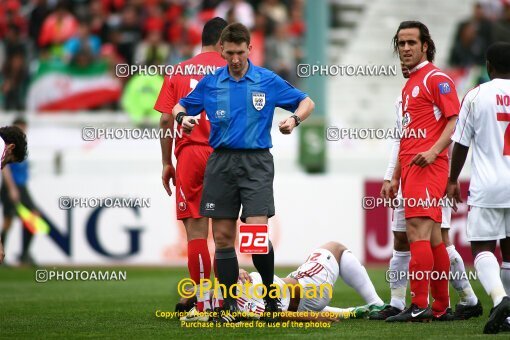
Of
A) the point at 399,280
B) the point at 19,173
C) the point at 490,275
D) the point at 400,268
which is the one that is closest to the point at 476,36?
the point at 19,173

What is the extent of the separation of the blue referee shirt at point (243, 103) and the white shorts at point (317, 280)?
3.94 feet

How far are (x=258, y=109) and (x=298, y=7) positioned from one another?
47.2 feet

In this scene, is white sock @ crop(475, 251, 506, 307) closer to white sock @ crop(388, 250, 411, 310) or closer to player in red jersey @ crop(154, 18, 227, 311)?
white sock @ crop(388, 250, 411, 310)

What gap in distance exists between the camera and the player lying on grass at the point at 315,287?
9.17m

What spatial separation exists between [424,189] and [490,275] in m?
0.98

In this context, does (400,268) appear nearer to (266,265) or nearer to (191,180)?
(266,265)

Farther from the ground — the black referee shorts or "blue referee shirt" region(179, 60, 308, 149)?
"blue referee shirt" region(179, 60, 308, 149)

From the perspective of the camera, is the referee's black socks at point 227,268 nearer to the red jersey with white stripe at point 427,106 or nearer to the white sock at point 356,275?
the white sock at point 356,275

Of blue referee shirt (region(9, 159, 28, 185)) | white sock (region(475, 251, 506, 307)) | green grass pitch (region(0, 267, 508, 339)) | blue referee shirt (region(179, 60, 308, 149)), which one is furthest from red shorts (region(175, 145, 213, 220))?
blue referee shirt (region(9, 159, 28, 185))

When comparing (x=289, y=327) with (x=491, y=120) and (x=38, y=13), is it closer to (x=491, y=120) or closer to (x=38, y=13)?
(x=491, y=120)

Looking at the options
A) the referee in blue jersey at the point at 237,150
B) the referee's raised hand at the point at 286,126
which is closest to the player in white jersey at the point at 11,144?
the referee in blue jersey at the point at 237,150

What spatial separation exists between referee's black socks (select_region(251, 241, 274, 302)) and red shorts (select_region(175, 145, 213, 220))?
0.97m

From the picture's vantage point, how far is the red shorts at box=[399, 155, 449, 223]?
9.12m

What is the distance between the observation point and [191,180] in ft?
32.3
